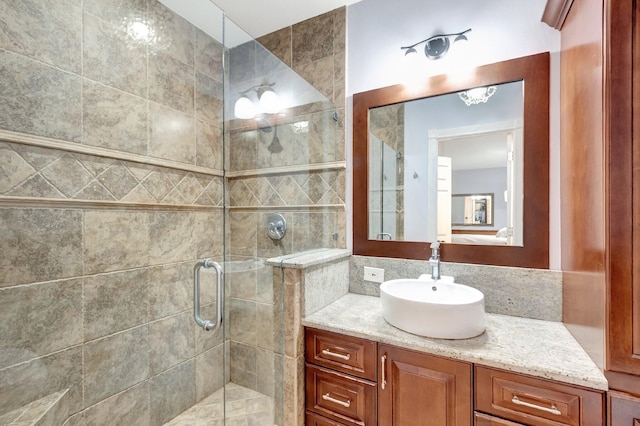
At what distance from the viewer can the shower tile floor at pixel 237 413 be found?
1.51 meters

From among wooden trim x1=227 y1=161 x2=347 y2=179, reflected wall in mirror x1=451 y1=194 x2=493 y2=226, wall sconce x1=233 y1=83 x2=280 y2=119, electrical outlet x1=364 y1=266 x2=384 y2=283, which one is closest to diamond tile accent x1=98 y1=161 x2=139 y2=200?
wooden trim x1=227 y1=161 x2=347 y2=179

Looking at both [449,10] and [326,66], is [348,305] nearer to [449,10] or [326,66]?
[326,66]

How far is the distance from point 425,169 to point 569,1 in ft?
2.95

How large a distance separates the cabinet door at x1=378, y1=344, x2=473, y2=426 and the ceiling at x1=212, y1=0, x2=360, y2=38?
208 centimetres

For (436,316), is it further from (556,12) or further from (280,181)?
(556,12)

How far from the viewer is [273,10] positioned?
6.16ft

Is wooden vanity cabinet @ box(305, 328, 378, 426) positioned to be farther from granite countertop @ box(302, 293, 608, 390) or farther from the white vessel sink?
the white vessel sink

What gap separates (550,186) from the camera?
134 cm

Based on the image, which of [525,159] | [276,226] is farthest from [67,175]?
[525,159]

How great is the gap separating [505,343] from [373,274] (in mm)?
764

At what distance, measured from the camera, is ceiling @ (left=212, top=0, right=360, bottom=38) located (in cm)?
181

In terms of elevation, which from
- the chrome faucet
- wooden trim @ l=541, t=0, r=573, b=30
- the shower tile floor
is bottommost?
the shower tile floor

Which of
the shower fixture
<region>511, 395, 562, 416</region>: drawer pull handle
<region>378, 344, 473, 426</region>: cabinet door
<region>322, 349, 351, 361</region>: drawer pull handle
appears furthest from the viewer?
the shower fixture

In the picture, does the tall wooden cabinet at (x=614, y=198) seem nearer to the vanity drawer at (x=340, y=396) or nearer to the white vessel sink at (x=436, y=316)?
the white vessel sink at (x=436, y=316)
